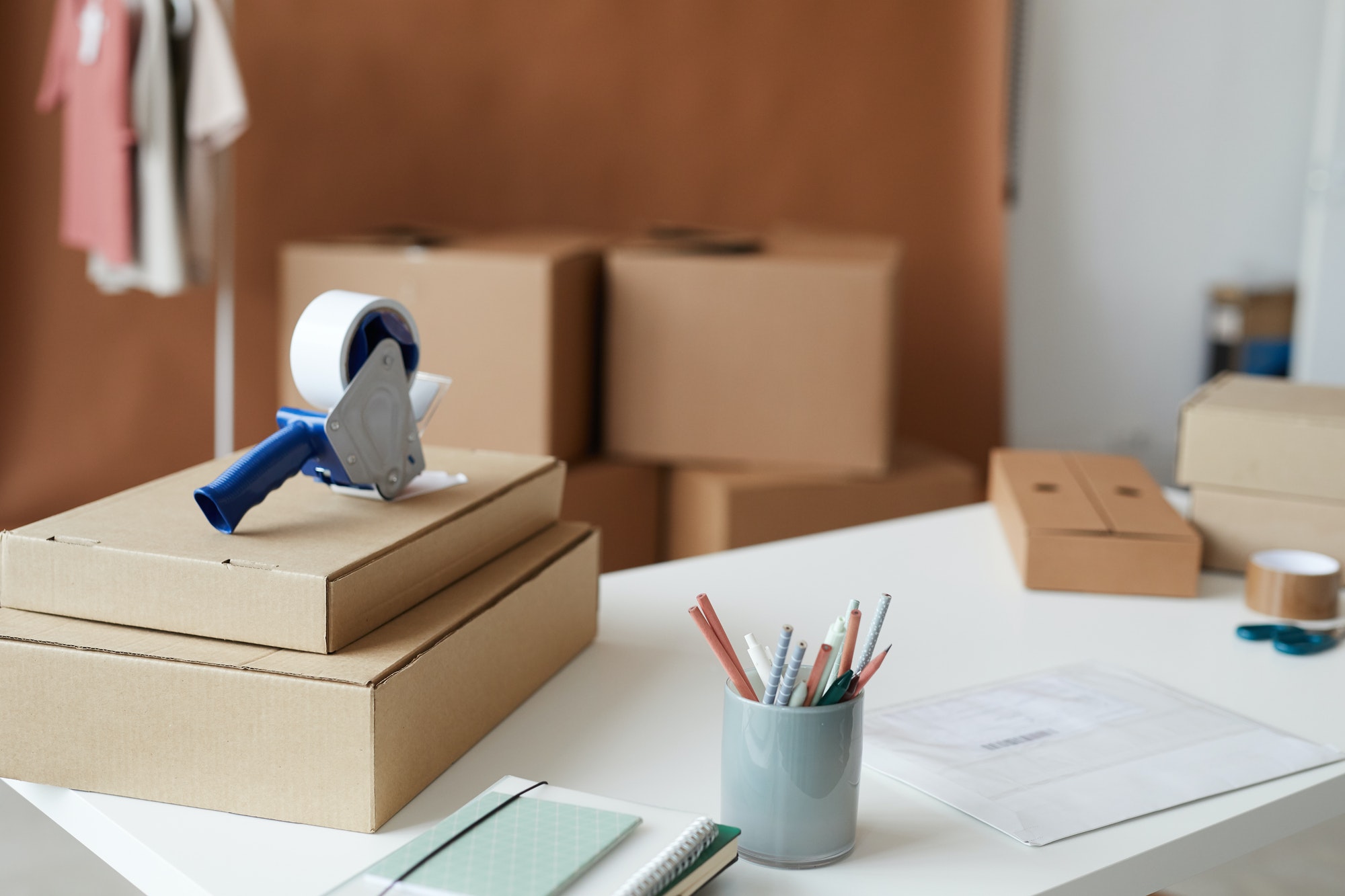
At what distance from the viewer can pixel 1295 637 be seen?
3.47 feet

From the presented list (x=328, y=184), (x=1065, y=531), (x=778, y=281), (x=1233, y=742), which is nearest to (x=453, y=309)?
(x=778, y=281)

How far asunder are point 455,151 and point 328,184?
320 mm

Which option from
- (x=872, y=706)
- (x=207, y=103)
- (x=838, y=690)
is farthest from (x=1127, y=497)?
(x=207, y=103)

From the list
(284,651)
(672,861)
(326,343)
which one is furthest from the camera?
(326,343)

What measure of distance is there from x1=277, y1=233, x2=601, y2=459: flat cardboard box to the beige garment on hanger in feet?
0.70

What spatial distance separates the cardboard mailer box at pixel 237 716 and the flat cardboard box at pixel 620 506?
4.89 feet

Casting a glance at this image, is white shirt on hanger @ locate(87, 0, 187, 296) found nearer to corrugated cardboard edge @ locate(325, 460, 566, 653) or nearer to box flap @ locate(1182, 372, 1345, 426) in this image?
corrugated cardboard edge @ locate(325, 460, 566, 653)

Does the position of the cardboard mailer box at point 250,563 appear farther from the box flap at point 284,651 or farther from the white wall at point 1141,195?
the white wall at point 1141,195

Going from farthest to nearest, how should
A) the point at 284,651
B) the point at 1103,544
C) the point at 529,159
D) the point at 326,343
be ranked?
the point at 529,159 < the point at 1103,544 < the point at 326,343 < the point at 284,651

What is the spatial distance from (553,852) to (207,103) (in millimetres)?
1998

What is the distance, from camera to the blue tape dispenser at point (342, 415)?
83cm

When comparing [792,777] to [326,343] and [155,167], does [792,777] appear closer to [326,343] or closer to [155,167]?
[326,343]

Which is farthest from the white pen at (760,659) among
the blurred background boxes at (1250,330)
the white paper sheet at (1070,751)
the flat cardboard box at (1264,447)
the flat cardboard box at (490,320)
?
the blurred background boxes at (1250,330)

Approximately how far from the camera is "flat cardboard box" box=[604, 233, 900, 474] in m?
2.23
